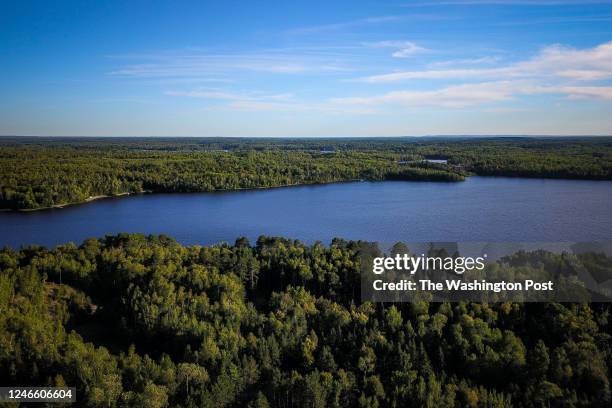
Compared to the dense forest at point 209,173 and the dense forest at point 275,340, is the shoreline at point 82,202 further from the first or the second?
the dense forest at point 275,340

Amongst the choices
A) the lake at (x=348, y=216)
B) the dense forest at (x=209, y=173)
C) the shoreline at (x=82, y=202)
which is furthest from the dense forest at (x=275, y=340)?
the dense forest at (x=209, y=173)

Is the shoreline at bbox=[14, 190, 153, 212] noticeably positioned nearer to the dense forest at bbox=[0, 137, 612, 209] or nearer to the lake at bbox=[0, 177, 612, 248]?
the dense forest at bbox=[0, 137, 612, 209]

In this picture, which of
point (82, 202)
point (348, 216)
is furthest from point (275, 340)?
point (82, 202)

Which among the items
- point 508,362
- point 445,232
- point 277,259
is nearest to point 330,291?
point 277,259

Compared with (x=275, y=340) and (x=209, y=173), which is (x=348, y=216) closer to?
(x=275, y=340)

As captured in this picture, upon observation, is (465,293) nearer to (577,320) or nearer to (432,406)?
(577,320)

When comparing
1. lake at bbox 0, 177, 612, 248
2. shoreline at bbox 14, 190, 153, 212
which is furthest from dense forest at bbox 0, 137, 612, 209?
lake at bbox 0, 177, 612, 248

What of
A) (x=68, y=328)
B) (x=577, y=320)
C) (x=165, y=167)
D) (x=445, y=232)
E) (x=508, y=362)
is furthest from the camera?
(x=165, y=167)
